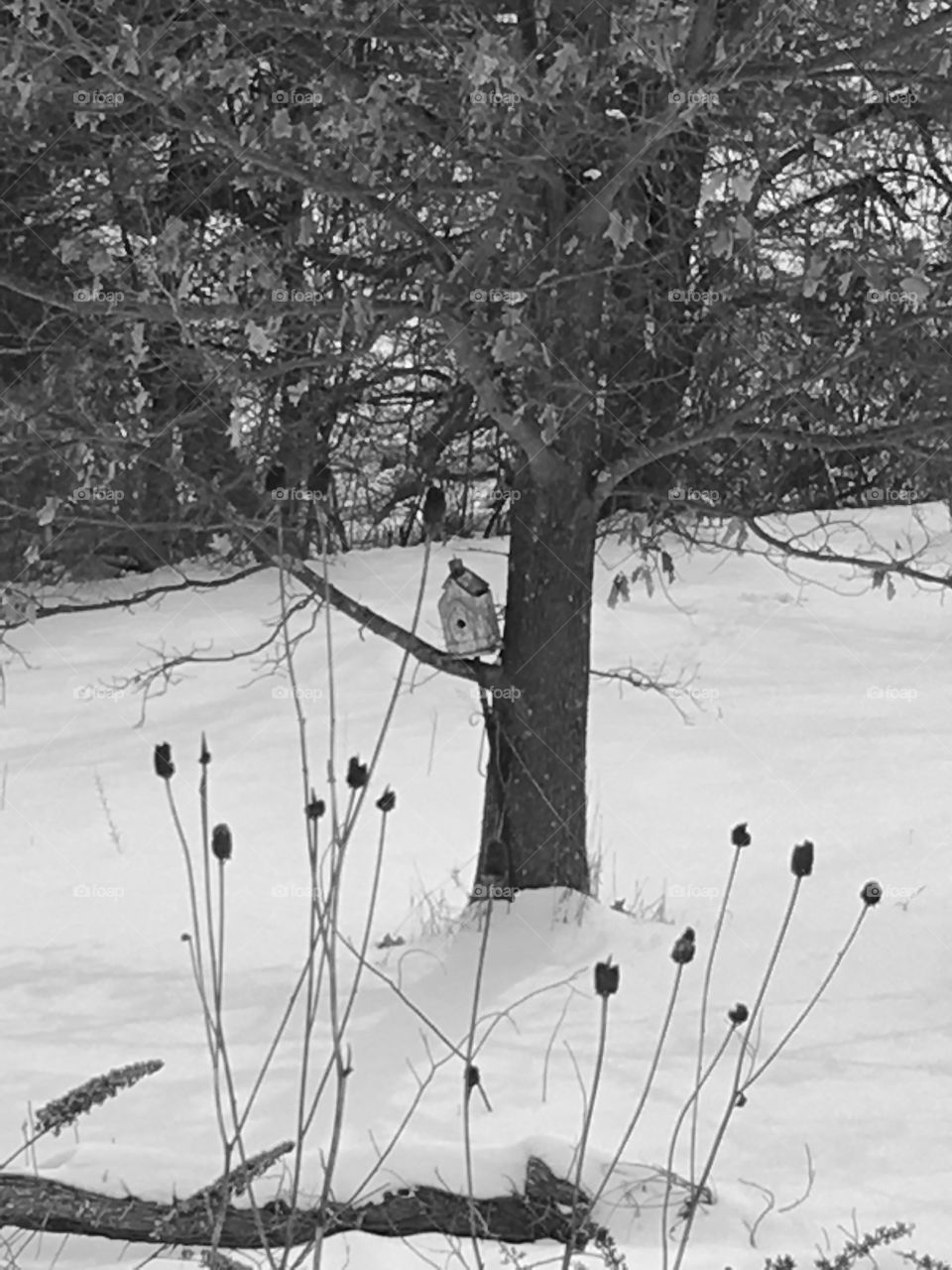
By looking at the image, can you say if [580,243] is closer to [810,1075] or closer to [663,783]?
[810,1075]

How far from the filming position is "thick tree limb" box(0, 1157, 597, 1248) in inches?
117

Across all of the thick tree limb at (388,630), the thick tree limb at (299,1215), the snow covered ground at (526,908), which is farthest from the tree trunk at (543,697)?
the thick tree limb at (299,1215)

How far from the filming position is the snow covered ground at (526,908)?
3.62 metres

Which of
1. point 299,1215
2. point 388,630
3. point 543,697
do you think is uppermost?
point 388,630

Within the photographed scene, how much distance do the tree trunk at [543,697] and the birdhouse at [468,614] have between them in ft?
0.47

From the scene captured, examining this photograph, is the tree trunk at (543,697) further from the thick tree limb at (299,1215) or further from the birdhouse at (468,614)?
the thick tree limb at (299,1215)

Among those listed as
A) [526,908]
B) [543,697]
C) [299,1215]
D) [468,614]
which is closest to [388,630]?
[468,614]

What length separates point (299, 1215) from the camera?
119 inches

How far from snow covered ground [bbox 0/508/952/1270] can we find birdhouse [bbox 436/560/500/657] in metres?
0.38

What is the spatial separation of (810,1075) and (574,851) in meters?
1.39

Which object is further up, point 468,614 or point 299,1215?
point 468,614

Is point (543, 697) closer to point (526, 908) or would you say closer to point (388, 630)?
point (388, 630)

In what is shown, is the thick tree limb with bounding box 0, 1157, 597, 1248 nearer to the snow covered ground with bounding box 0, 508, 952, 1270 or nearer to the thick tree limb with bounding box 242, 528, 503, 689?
the snow covered ground with bounding box 0, 508, 952, 1270

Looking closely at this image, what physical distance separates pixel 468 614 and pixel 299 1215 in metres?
2.53
